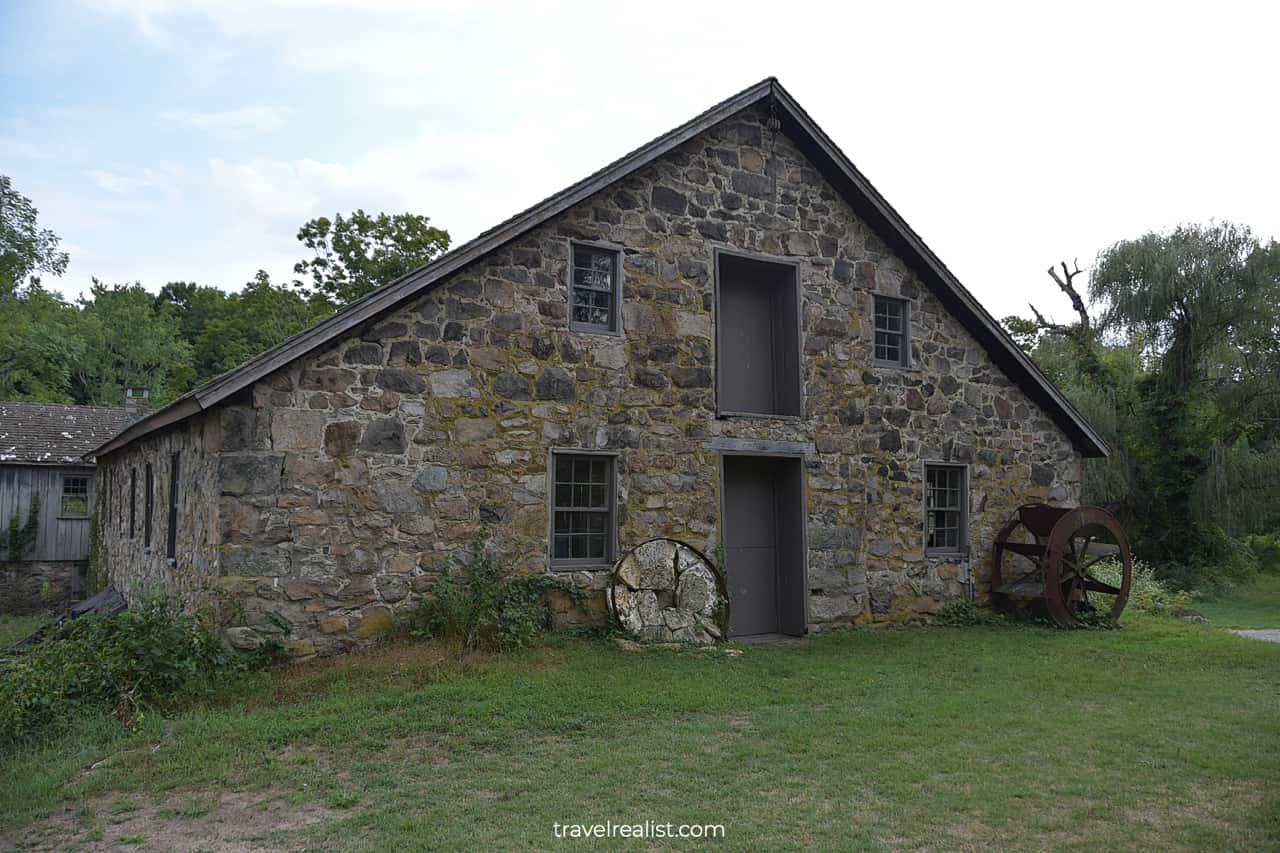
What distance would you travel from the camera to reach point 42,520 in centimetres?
1936

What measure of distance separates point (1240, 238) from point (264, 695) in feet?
76.2

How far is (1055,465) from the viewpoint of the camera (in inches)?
578

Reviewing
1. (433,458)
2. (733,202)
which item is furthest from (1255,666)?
(433,458)

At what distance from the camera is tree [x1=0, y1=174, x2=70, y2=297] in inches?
1196

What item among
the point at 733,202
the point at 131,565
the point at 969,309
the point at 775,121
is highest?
the point at 775,121

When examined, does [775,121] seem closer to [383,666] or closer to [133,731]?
[383,666]

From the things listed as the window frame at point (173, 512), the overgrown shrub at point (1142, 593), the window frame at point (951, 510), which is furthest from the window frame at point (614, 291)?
the overgrown shrub at point (1142, 593)

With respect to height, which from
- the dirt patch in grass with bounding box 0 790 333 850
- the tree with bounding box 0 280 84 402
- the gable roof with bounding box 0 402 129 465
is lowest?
the dirt patch in grass with bounding box 0 790 333 850

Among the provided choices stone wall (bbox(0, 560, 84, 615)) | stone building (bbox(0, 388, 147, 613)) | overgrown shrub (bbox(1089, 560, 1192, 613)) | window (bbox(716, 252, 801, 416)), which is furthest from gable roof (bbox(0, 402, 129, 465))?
overgrown shrub (bbox(1089, 560, 1192, 613))

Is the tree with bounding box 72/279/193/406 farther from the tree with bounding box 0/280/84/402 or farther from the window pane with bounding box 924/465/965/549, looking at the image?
the window pane with bounding box 924/465/965/549

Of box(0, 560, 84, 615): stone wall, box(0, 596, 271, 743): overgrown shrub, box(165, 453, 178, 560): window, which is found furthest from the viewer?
box(0, 560, 84, 615): stone wall

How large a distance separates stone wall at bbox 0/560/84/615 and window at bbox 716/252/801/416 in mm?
15514

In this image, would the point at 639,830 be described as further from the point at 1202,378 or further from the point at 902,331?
the point at 1202,378

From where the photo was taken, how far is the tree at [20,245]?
99.7 feet
